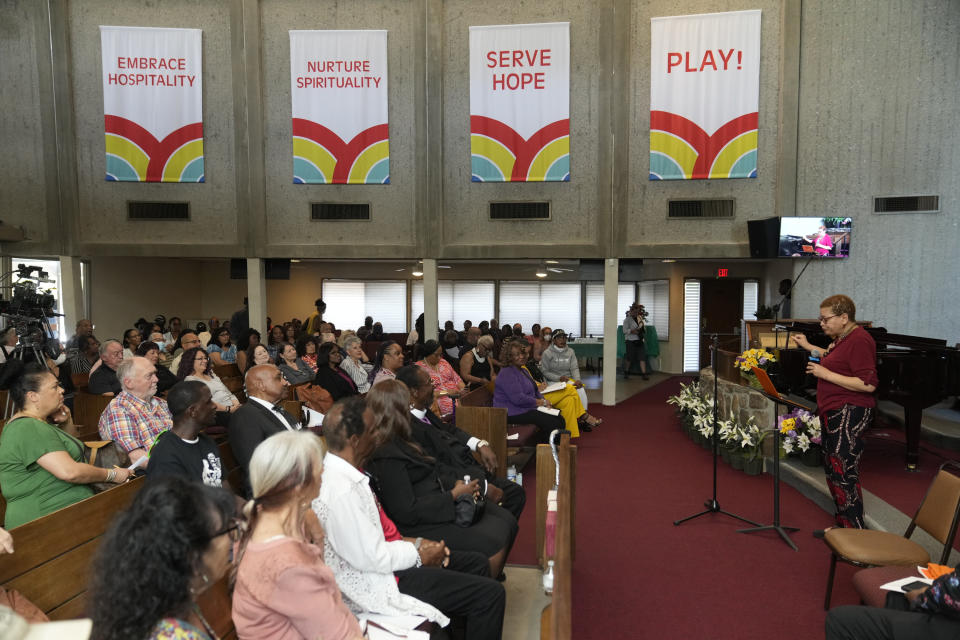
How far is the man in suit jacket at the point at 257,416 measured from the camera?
344 cm

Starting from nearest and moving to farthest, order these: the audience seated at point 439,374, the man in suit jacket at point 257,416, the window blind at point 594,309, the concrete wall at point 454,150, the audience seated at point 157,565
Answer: the audience seated at point 157,565 → the man in suit jacket at point 257,416 → the audience seated at point 439,374 → the concrete wall at point 454,150 → the window blind at point 594,309

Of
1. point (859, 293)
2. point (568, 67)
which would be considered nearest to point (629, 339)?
point (859, 293)

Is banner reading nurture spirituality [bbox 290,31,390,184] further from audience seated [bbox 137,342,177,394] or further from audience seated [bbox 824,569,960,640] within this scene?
audience seated [bbox 824,569,960,640]

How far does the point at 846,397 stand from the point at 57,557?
13.3 feet

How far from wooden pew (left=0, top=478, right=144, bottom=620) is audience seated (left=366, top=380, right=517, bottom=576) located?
1.09 metres

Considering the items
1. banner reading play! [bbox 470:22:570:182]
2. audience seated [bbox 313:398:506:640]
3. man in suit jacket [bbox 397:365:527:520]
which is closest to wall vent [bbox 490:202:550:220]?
banner reading play! [bbox 470:22:570:182]

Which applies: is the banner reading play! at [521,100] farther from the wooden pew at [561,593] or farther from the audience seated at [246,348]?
the wooden pew at [561,593]

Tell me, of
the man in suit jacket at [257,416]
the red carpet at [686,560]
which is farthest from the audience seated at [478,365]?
the man in suit jacket at [257,416]

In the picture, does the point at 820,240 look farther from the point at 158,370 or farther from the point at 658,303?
the point at 158,370

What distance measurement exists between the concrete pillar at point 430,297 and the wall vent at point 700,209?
3.84m

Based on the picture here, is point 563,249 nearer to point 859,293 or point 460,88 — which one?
point 460,88

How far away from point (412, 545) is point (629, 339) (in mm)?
10690

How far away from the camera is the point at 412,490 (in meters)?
2.90

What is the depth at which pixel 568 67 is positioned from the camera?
31.5ft
